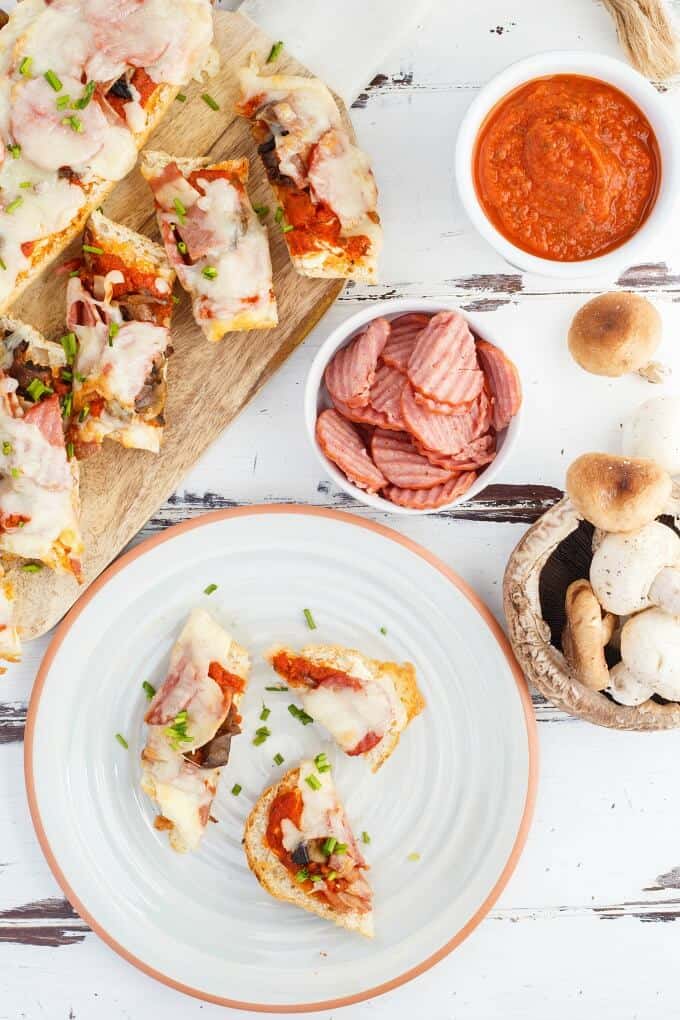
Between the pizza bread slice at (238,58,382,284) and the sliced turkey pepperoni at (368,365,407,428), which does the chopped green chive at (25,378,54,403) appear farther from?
the sliced turkey pepperoni at (368,365,407,428)

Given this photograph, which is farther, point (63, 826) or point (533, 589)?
point (63, 826)

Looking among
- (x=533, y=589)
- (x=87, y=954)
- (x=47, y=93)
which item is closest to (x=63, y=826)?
(x=87, y=954)

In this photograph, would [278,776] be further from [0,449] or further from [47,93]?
[47,93]

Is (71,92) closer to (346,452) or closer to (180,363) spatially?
(180,363)

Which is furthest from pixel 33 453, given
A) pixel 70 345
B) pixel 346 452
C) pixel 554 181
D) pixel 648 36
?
pixel 648 36

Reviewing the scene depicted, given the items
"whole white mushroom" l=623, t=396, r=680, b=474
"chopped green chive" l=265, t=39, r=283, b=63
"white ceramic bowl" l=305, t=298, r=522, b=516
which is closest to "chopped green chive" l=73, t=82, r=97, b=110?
"chopped green chive" l=265, t=39, r=283, b=63

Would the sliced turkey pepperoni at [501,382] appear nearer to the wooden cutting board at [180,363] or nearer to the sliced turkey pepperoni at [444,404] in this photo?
the sliced turkey pepperoni at [444,404]
